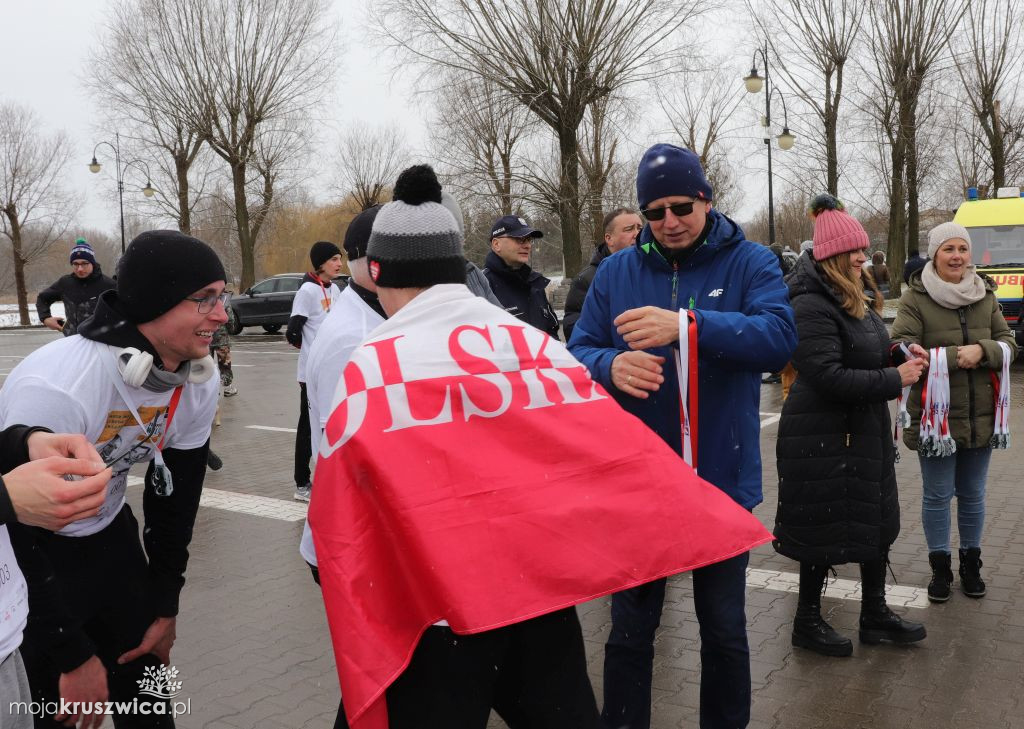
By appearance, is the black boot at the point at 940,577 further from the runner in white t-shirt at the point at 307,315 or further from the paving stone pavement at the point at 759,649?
the runner in white t-shirt at the point at 307,315

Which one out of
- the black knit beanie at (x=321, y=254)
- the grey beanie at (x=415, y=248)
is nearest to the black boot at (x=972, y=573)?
the grey beanie at (x=415, y=248)

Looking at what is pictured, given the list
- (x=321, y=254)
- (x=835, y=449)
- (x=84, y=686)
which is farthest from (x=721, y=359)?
(x=321, y=254)

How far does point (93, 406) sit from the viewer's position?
2.42 metres

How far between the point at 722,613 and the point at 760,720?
0.86 meters

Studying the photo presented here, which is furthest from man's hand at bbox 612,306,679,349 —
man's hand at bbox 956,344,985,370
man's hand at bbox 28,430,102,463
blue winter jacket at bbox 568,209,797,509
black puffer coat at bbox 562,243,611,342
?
black puffer coat at bbox 562,243,611,342

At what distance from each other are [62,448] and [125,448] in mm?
827

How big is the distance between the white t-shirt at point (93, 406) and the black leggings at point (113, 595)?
0.05 m

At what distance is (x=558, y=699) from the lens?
2.09 meters

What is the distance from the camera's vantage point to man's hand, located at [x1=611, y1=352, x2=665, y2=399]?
2885 millimetres

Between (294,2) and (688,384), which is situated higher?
(294,2)

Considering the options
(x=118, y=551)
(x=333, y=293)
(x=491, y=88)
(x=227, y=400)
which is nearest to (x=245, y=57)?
(x=491, y=88)

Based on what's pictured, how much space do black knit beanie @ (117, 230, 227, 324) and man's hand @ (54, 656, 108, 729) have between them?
3.03 feet

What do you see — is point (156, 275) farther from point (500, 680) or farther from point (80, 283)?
point (80, 283)

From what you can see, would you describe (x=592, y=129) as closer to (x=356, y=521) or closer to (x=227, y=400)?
(x=227, y=400)
